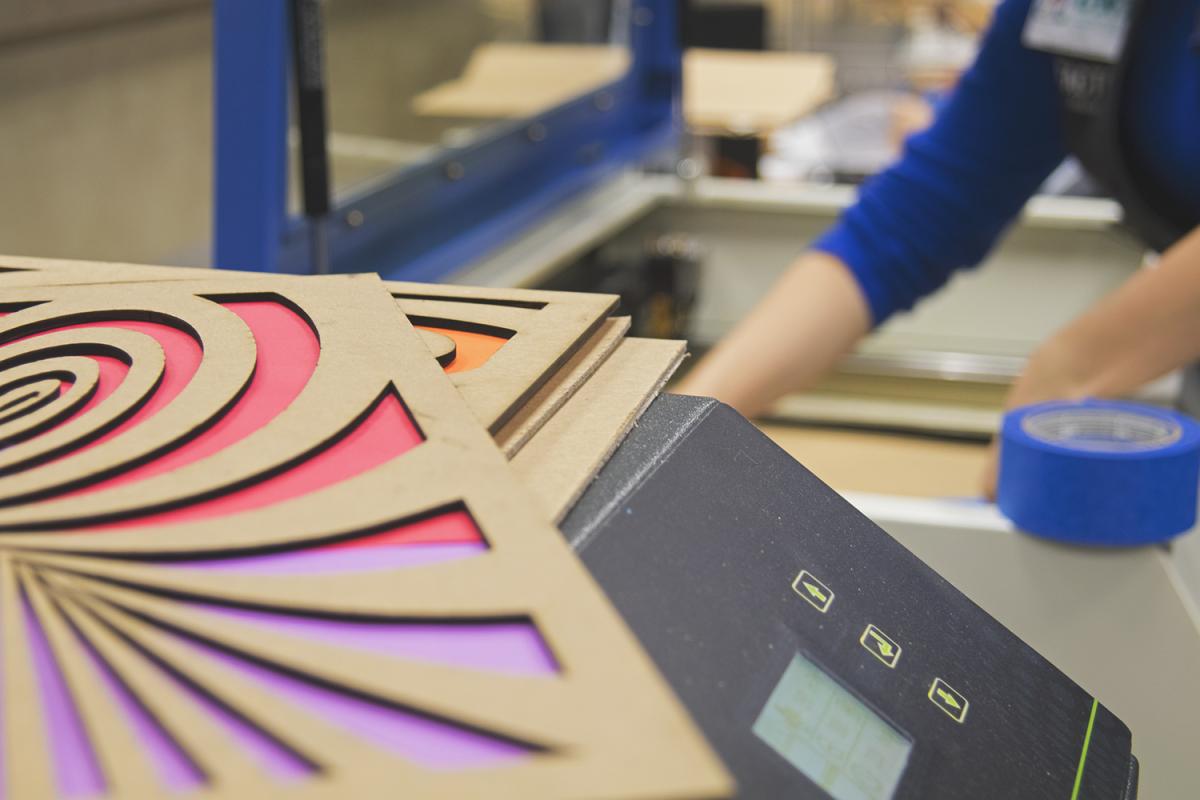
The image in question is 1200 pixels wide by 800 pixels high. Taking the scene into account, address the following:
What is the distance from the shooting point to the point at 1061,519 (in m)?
0.72

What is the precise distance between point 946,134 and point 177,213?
0.98 metres

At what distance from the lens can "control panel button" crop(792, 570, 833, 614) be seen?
1.50 feet

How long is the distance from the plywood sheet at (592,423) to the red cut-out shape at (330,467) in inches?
1.8

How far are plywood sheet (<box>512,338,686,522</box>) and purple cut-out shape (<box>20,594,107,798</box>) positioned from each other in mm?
152

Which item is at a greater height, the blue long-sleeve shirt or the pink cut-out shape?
the pink cut-out shape

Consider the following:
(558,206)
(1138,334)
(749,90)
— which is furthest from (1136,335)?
(749,90)

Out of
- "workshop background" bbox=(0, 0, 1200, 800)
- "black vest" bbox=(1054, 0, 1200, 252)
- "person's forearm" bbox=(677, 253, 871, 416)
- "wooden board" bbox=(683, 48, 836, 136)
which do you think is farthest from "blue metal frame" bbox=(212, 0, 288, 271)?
"wooden board" bbox=(683, 48, 836, 136)

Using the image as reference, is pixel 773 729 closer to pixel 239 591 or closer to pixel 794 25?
pixel 239 591

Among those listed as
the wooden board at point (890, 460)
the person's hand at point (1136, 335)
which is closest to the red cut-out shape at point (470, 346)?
the person's hand at point (1136, 335)

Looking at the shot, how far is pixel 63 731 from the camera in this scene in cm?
27

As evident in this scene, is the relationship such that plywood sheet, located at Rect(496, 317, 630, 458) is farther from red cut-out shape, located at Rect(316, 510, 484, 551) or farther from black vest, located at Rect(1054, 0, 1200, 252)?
black vest, located at Rect(1054, 0, 1200, 252)

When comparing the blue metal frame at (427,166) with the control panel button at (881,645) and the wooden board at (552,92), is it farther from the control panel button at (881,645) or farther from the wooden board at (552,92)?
the control panel button at (881,645)

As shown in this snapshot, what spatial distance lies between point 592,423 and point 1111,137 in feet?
2.93

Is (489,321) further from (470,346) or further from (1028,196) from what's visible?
(1028,196)
